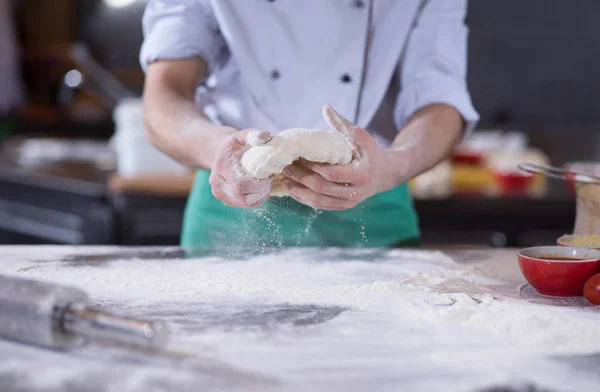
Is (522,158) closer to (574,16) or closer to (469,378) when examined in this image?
(574,16)

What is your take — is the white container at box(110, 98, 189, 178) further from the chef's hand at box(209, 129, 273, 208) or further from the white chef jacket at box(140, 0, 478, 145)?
the chef's hand at box(209, 129, 273, 208)

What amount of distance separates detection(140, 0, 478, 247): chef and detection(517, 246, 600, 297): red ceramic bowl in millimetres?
459

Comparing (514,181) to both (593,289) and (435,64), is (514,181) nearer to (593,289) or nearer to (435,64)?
(435,64)

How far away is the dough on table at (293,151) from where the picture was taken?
1.19 metres

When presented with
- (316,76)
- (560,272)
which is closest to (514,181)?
(316,76)

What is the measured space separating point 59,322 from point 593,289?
81 cm

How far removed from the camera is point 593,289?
3.73 ft

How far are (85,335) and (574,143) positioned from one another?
13.5 ft

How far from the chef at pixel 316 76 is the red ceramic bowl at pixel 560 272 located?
0.46m

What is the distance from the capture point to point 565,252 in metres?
1.26

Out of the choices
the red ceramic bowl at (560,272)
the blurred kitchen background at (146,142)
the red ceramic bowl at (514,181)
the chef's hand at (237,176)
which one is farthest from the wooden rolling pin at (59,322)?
the red ceramic bowl at (514,181)

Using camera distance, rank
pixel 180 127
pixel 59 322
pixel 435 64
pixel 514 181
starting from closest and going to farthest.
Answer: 1. pixel 59 322
2. pixel 180 127
3. pixel 435 64
4. pixel 514 181

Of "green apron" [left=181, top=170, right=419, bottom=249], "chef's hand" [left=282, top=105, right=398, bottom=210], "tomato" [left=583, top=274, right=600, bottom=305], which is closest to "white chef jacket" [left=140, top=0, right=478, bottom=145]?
"green apron" [left=181, top=170, right=419, bottom=249]

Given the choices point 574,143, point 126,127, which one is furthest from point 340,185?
point 574,143
